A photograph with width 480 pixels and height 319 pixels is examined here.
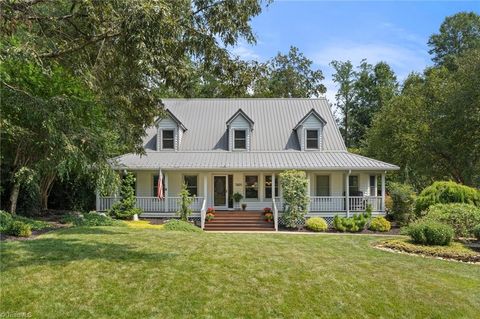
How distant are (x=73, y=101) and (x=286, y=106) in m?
20.0

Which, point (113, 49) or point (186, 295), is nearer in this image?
point (186, 295)

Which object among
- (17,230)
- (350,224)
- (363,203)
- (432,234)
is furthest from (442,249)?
(17,230)

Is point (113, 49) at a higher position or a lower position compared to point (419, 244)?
higher

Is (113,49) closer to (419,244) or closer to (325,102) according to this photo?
(419,244)

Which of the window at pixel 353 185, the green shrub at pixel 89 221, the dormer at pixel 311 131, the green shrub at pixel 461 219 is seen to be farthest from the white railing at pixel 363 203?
the green shrub at pixel 89 221

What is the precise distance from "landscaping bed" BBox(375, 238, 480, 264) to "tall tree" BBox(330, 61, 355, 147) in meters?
36.1

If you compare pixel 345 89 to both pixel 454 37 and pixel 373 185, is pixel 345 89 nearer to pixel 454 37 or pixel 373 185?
pixel 454 37

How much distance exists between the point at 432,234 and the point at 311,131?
11.8 m

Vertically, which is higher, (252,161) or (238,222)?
(252,161)

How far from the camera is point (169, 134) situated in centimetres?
2478

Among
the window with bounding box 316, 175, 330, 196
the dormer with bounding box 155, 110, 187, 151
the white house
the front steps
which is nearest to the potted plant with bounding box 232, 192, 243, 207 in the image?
the white house

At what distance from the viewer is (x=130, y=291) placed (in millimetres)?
7449

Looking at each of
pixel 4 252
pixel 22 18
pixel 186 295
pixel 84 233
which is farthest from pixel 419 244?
pixel 22 18

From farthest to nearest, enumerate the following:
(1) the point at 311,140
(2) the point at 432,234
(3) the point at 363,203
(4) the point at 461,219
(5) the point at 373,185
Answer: (1) the point at 311,140 → (5) the point at 373,185 → (3) the point at 363,203 → (4) the point at 461,219 → (2) the point at 432,234
